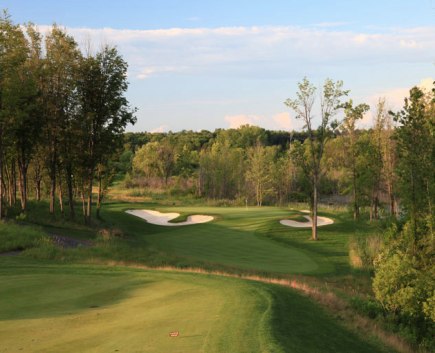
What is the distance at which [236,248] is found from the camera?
2900 centimetres

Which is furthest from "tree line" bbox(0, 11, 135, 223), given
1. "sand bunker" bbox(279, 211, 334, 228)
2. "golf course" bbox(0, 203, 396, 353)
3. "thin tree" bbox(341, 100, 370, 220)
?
"thin tree" bbox(341, 100, 370, 220)

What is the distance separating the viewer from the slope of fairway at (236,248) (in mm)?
24109

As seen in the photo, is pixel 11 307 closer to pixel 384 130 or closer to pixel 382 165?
pixel 382 165

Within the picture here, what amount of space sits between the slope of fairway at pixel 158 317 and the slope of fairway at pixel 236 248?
9747mm

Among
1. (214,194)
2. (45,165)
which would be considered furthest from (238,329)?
(214,194)

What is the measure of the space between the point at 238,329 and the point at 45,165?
34056 mm

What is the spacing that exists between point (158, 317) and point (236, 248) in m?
19.8

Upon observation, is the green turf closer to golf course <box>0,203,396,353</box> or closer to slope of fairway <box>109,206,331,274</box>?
slope of fairway <box>109,206,331,274</box>

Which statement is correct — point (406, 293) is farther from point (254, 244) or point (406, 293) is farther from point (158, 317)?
point (254, 244)

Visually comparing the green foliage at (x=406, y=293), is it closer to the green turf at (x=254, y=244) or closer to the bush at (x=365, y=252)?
the green turf at (x=254, y=244)

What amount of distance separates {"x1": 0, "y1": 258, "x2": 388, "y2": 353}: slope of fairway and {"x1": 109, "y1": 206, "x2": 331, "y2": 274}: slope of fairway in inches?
384

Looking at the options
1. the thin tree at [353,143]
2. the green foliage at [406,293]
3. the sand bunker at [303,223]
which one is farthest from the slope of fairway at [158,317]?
the thin tree at [353,143]

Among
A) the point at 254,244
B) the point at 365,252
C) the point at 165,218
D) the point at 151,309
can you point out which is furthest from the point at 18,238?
the point at 165,218

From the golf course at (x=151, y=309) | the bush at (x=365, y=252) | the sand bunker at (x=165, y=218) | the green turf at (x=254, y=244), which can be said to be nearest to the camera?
the golf course at (x=151, y=309)
